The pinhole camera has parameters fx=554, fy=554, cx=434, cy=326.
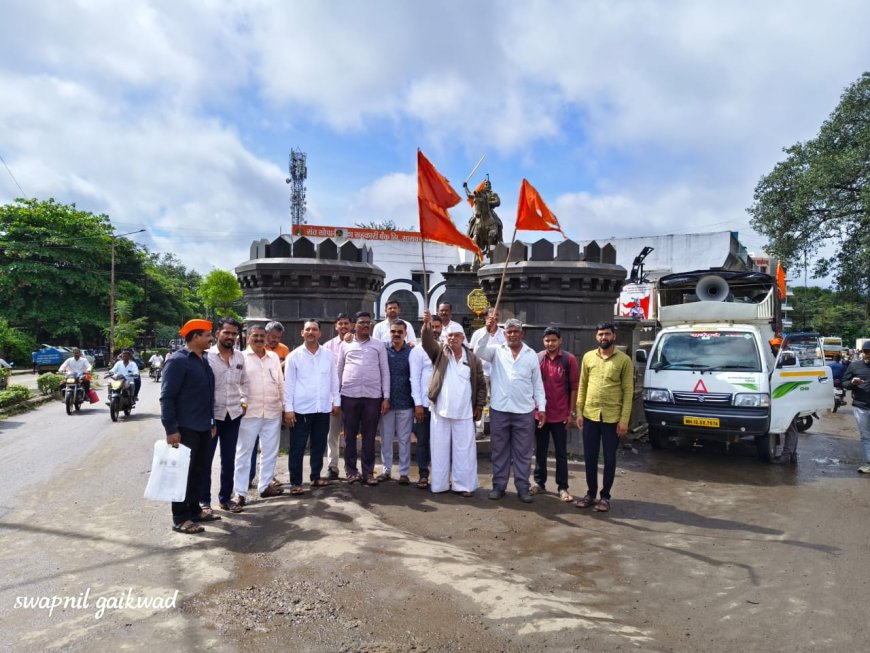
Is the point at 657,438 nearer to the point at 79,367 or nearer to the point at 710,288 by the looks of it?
the point at 710,288

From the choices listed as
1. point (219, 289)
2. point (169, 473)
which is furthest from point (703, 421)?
point (219, 289)

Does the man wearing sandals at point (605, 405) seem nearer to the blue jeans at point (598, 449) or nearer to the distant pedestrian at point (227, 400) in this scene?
the blue jeans at point (598, 449)

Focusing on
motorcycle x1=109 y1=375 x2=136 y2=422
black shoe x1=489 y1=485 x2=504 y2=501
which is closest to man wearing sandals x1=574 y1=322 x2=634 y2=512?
black shoe x1=489 y1=485 x2=504 y2=501

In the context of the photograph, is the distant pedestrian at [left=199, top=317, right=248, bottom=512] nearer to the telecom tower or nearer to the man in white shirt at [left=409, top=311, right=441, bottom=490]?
the man in white shirt at [left=409, top=311, right=441, bottom=490]

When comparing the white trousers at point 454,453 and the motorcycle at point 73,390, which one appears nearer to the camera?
the white trousers at point 454,453

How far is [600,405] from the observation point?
548 cm

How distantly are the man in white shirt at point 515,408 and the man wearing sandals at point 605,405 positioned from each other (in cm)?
47

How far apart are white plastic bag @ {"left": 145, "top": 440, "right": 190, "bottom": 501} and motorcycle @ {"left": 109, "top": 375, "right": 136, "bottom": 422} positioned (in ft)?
27.5

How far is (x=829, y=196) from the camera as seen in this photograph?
58.3ft

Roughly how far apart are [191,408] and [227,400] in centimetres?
52

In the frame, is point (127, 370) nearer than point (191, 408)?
No

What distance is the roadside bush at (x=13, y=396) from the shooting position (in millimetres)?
12316

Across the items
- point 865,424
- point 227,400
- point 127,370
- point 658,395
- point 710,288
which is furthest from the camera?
point 127,370

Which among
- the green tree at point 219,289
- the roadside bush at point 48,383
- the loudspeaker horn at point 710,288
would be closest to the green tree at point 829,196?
the loudspeaker horn at point 710,288
